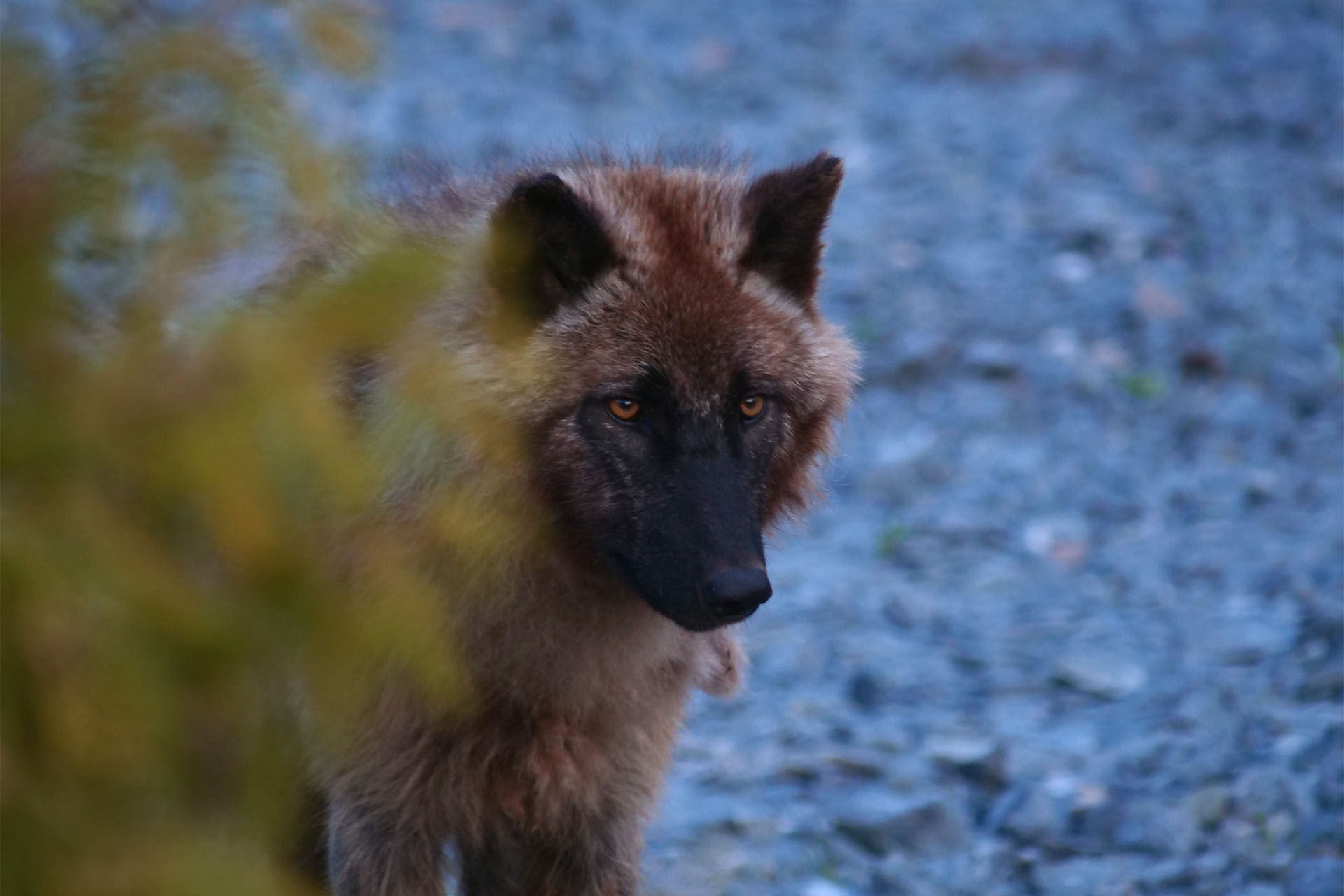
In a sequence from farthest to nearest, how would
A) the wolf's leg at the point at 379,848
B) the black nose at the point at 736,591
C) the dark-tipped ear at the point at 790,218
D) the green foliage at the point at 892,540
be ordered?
the green foliage at the point at 892,540 → the dark-tipped ear at the point at 790,218 → the wolf's leg at the point at 379,848 → the black nose at the point at 736,591

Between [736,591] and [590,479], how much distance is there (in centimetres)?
51

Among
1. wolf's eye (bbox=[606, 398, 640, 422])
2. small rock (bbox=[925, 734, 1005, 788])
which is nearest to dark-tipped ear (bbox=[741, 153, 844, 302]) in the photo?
wolf's eye (bbox=[606, 398, 640, 422])

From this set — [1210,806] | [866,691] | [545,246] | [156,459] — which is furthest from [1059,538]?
[156,459]

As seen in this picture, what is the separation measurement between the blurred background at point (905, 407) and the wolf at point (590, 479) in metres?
0.60

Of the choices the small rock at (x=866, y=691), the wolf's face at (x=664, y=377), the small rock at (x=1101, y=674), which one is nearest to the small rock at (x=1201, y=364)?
the small rock at (x=1101, y=674)

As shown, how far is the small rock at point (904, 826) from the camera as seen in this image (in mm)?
5492

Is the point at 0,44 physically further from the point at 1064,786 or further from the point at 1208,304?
the point at 1208,304

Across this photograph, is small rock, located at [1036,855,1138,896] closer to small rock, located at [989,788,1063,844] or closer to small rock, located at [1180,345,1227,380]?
small rock, located at [989,788,1063,844]

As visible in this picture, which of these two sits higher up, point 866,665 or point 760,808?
point 866,665

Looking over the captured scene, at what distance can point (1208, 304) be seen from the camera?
33.4ft

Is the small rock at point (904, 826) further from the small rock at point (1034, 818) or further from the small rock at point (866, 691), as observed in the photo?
the small rock at point (866, 691)

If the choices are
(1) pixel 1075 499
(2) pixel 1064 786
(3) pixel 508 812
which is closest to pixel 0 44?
(3) pixel 508 812

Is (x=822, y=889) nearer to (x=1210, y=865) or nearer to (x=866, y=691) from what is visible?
(x=1210, y=865)

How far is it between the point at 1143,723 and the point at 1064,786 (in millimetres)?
625
